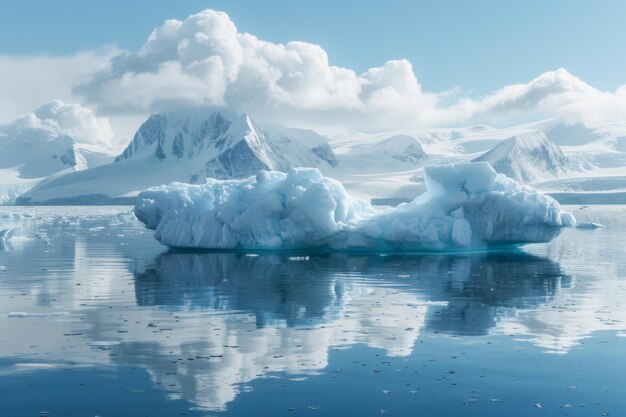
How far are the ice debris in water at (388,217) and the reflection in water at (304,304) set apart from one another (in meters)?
1.09

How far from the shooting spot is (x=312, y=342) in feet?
47.1

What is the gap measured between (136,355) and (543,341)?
23.2 ft

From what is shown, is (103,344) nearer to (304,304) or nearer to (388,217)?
(304,304)

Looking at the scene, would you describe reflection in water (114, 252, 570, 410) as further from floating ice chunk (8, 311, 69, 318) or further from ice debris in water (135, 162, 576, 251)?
floating ice chunk (8, 311, 69, 318)

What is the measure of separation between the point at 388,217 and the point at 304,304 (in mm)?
14570

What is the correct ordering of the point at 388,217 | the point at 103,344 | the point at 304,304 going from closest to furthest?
the point at 103,344 < the point at 304,304 < the point at 388,217

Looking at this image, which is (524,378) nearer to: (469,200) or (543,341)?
(543,341)

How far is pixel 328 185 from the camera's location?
33781mm

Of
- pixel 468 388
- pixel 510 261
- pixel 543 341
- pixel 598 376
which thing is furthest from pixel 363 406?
pixel 510 261

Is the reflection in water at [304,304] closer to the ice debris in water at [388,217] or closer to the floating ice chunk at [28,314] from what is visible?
the ice debris in water at [388,217]

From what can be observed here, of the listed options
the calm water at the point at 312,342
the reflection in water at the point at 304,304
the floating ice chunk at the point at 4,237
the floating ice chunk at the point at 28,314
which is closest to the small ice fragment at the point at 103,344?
the calm water at the point at 312,342

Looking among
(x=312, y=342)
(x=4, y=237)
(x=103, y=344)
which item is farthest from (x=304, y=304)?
(x=4, y=237)

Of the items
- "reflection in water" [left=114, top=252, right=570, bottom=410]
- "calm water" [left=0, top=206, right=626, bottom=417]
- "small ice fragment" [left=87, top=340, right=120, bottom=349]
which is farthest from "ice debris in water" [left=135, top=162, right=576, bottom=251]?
"small ice fragment" [left=87, top=340, right=120, bottom=349]

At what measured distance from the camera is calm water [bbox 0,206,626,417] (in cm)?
1085
